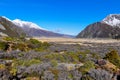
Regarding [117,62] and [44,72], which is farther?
[117,62]

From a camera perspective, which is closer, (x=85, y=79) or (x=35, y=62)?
(x=85, y=79)

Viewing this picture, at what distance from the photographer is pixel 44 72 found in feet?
60.8

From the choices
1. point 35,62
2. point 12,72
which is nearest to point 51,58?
point 35,62

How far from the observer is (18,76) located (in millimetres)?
18703

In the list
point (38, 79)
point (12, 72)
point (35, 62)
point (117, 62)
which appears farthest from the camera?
point (117, 62)

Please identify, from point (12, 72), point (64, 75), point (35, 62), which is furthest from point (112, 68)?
point (12, 72)

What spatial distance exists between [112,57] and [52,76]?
763 centimetres

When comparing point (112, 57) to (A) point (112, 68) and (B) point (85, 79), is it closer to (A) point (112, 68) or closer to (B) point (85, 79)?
(A) point (112, 68)

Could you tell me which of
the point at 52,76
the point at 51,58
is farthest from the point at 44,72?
the point at 51,58

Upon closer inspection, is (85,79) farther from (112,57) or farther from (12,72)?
(112,57)

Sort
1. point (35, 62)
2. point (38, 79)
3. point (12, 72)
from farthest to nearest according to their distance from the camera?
point (35, 62) < point (12, 72) < point (38, 79)

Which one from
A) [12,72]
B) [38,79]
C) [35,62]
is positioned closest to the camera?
[38,79]

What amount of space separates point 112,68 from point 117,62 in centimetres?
250

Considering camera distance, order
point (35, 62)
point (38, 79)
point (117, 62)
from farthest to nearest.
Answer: point (117, 62), point (35, 62), point (38, 79)
